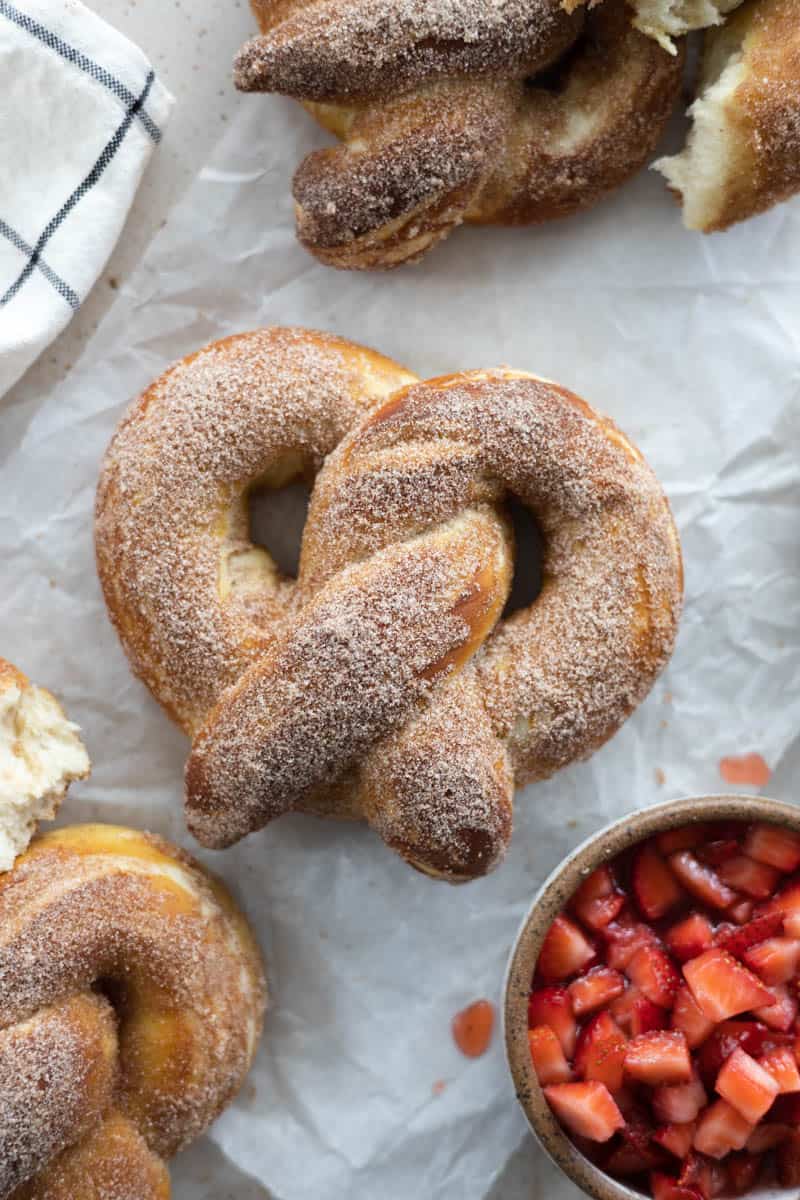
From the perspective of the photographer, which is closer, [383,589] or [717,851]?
[383,589]

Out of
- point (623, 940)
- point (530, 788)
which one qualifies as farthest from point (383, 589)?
point (623, 940)

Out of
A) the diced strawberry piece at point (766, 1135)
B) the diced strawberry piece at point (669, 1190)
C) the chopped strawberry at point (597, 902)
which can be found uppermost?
the chopped strawberry at point (597, 902)

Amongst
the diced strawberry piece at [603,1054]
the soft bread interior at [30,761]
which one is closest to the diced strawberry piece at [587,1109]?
the diced strawberry piece at [603,1054]

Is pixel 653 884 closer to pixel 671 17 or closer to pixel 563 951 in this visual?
pixel 563 951

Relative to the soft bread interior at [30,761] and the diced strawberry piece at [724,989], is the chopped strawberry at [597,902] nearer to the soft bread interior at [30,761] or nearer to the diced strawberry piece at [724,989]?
the diced strawberry piece at [724,989]

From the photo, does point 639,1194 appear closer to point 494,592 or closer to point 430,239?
point 494,592

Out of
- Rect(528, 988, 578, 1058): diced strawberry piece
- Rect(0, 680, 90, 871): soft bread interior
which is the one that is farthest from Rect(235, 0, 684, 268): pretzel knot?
Rect(528, 988, 578, 1058): diced strawberry piece
